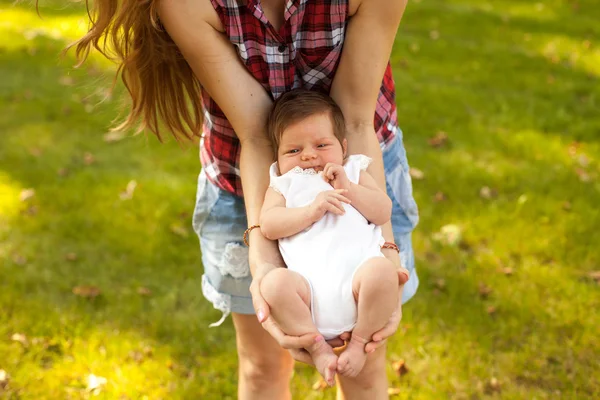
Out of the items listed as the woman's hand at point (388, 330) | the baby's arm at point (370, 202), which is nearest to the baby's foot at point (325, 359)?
the woman's hand at point (388, 330)

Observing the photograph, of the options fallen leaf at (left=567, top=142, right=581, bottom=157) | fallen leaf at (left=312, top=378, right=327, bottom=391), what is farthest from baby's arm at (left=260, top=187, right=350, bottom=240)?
fallen leaf at (left=567, top=142, right=581, bottom=157)

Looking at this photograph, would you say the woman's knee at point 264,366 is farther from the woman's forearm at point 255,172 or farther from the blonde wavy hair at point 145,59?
the blonde wavy hair at point 145,59

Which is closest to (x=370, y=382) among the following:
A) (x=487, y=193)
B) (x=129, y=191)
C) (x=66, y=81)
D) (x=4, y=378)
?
(x=4, y=378)

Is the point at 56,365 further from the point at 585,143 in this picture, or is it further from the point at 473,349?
the point at 585,143

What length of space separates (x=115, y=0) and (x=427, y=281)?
7.56 feet

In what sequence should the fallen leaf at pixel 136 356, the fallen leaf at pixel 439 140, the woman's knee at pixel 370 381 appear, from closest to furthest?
1. the woman's knee at pixel 370 381
2. the fallen leaf at pixel 136 356
3. the fallen leaf at pixel 439 140

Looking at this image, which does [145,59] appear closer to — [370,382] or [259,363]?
[259,363]

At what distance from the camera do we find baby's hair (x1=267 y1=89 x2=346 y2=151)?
1892 mm

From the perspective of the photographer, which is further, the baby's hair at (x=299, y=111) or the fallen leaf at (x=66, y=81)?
the fallen leaf at (x=66, y=81)

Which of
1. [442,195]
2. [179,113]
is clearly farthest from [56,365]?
[442,195]

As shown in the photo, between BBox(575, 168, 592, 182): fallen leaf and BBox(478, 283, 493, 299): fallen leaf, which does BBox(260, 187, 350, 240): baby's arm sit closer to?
BBox(478, 283, 493, 299): fallen leaf

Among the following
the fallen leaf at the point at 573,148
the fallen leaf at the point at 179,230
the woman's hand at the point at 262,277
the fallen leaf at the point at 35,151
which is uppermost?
the woman's hand at the point at 262,277

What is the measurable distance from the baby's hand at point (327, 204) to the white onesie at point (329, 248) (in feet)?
0.14

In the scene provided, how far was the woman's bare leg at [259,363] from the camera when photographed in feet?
7.25
